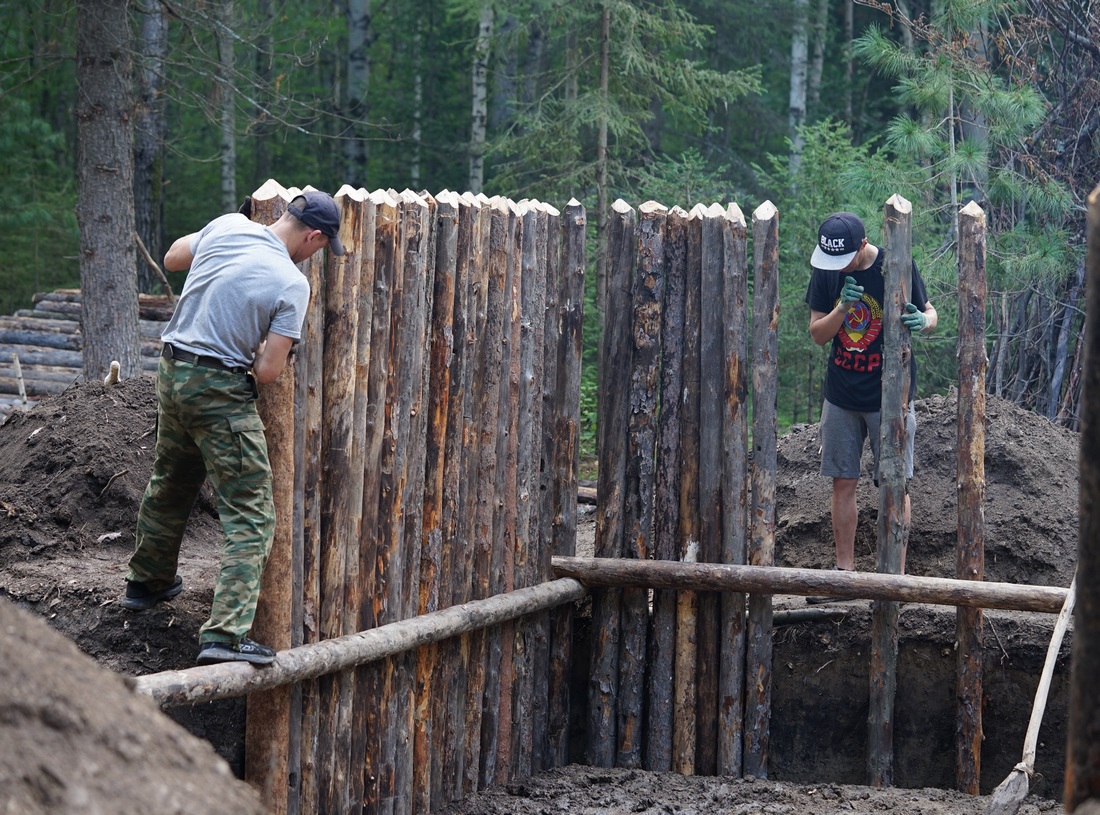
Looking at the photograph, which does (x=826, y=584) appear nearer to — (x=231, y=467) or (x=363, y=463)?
(x=363, y=463)

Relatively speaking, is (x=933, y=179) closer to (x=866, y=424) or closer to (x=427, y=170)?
(x=866, y=424)

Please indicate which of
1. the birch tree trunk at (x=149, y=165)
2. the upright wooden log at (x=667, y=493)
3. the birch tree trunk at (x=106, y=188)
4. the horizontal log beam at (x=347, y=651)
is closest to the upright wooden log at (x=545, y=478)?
the horizontal log beam at (x=347, y=651)

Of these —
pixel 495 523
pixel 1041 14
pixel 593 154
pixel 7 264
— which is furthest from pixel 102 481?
pixel 7 264

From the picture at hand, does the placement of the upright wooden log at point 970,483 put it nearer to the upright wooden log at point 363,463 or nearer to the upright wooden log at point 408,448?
the upright wooden log at point 408,448

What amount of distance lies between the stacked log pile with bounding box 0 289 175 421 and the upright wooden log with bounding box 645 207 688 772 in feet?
21.4

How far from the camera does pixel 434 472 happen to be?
523 centimetres

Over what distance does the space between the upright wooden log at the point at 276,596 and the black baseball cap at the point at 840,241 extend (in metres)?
2.90

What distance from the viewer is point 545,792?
5754 millimetres

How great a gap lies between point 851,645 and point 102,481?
4016 mm

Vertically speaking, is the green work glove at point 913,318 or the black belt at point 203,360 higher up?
the green work glove at point 913,318

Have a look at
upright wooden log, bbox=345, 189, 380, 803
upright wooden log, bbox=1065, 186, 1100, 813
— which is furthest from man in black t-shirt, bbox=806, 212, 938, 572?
upright wooden log, bbox=1065, 186, 1100, 813

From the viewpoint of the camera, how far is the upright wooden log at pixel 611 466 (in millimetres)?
6082

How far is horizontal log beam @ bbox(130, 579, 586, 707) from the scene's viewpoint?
3820 millimetres

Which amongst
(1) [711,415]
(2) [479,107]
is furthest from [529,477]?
(2) [479,107]
